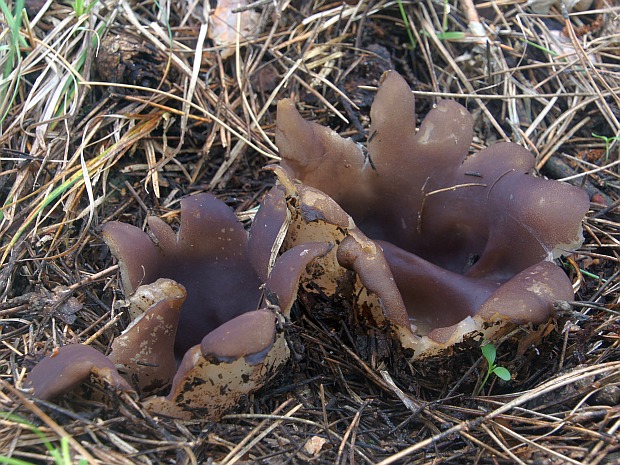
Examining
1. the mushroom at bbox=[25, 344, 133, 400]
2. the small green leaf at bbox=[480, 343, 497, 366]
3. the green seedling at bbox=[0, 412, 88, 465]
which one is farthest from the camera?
the small green leaf at bbox=[480, 343, 497, 366]

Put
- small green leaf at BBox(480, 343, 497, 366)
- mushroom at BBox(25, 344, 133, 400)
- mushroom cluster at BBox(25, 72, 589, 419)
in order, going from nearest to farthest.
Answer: mushroom at BBox(25, 344, 133, 400) < mushroom cluster at BBox(25, 72, 589, 419) < small green leaf at BBox(480, 343, 497, 366)

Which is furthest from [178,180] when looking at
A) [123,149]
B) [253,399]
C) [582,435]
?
[582,435]

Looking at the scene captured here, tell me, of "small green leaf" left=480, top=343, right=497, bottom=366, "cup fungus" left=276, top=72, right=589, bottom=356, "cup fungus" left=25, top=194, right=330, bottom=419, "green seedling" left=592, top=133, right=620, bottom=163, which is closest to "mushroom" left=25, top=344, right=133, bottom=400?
"cup fungus" left=25, top=194, right=330, bottom=419

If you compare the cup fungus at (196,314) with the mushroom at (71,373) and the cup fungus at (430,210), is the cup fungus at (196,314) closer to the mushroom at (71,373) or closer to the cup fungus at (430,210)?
the mushroom at (71,373)

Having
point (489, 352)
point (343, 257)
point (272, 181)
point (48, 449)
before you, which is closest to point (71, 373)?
point (48, 449)

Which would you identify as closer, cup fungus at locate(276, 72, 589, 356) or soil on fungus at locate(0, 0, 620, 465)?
soil on fungus at locate(0, 0, 620, 465)

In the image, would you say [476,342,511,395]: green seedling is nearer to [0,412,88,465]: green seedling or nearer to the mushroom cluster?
the mushroom cluster

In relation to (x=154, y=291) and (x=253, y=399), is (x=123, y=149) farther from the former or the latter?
(x=253, y=399)

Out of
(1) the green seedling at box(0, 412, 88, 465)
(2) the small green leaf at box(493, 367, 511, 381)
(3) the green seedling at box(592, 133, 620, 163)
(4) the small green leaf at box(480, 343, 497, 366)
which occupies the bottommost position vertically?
(2) the small green leaf at box(493, 367, 511, 381)
